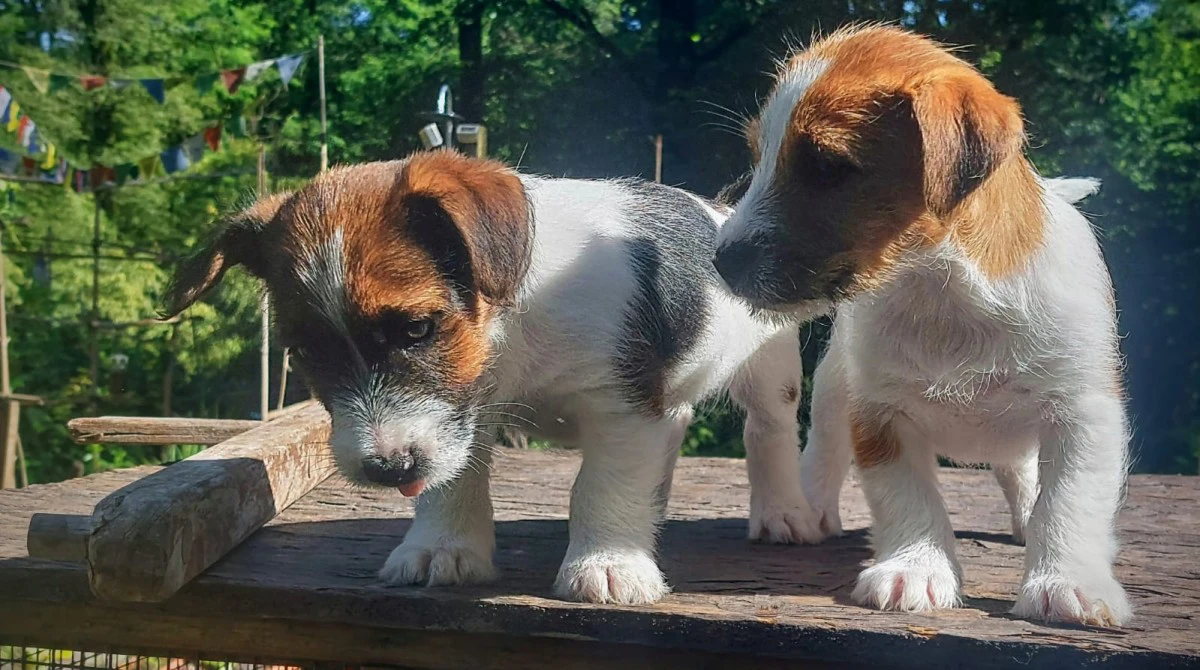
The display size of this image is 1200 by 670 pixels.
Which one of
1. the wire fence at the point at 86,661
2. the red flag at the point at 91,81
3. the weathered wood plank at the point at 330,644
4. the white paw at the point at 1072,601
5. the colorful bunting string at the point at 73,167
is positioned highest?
the red flag at the point at 91,81

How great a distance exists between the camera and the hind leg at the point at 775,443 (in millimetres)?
2668

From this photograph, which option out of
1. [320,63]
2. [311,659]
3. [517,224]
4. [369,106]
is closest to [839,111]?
[517,224]

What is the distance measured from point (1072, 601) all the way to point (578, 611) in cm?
82

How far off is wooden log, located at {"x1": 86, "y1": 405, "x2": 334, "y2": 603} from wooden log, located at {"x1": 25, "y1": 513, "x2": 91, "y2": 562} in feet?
0.46

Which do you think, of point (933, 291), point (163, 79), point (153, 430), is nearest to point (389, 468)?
point (933, 291)

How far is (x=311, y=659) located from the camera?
220 cm

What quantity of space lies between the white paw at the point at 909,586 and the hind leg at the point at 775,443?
0.66 m

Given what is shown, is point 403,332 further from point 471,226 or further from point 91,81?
point 91,81

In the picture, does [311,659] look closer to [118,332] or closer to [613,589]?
Result: [613,589]

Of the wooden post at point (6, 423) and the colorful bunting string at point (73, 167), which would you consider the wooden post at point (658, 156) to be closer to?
the colorful bunting string at point (73, 167)

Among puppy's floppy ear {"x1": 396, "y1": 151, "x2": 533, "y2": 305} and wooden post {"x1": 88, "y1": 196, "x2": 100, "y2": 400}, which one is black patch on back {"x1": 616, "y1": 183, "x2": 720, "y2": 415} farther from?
wooden post {"x1": 88, "y1": 196, "x2": 100, "y2": 400}

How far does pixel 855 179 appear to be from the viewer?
1.86 meters

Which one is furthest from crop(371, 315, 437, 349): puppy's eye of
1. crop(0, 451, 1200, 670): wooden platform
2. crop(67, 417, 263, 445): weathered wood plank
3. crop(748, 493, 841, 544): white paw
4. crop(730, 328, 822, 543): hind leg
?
crop(67, 417, 263, 445): weathered wood plank

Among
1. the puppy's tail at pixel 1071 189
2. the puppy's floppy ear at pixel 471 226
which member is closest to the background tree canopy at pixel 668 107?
the puppy's tail at pixel 1071 189
